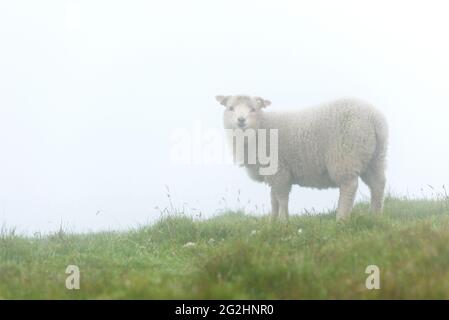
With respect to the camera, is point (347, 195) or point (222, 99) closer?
point (347, 195)

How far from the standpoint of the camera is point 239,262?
6.69 metres

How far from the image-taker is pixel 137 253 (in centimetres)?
960

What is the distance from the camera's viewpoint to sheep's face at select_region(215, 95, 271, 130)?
41.3 ft

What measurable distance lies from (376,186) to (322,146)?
5.33 feet

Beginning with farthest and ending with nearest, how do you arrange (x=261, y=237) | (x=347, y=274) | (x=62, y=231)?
(x=62, y=231) < (x=261, y=237) < (x=347, y=274)

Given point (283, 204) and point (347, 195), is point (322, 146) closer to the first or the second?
point (347, 195)

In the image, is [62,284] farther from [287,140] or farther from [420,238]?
[287,140]

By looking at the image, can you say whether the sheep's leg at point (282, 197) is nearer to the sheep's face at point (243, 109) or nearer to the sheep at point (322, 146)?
the sheep at point (322, 146)

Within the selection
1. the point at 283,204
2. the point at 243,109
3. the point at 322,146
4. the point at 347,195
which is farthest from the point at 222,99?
the point at 347,195

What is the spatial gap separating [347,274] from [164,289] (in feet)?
6.43

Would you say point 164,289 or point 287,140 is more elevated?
point 287,140

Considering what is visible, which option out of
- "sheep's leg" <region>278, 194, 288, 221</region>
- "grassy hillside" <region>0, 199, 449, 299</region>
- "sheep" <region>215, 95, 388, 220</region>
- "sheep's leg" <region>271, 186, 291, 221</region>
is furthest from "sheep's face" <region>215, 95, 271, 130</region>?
"grassy hillside" <region>0, 199, 449, 299</region>
